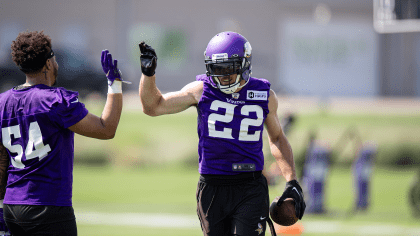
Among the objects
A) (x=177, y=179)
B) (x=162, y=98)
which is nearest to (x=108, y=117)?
(x=162, y=98)

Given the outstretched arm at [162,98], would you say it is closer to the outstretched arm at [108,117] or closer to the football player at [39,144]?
the outstretched arm at [108,117]

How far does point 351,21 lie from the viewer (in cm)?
3566

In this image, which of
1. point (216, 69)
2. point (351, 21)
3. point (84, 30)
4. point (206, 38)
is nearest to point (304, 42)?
point (351, 21)

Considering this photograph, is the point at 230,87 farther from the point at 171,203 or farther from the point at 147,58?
the point at 171,203

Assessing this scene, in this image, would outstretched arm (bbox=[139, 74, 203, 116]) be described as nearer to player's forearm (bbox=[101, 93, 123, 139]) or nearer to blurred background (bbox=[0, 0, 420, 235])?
player's forearm (bbox=[101, 93, 123, 139])

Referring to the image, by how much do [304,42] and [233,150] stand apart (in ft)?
103

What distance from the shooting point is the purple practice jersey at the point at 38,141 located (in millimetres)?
3619

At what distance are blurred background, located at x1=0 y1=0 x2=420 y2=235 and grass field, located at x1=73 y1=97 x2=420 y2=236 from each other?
1.2 inches

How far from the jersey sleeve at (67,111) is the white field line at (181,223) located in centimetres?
637

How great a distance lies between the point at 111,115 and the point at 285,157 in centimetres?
160

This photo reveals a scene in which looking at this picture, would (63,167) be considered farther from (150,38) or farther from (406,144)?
(150,38)

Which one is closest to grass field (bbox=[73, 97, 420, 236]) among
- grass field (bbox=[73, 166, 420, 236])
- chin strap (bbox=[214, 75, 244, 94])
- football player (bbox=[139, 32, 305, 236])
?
grass field (bbox=[73, 166, 420, 236])

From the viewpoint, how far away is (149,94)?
420cm

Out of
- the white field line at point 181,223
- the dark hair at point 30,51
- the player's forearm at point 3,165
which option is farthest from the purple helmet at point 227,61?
the white field line at point 181,223
